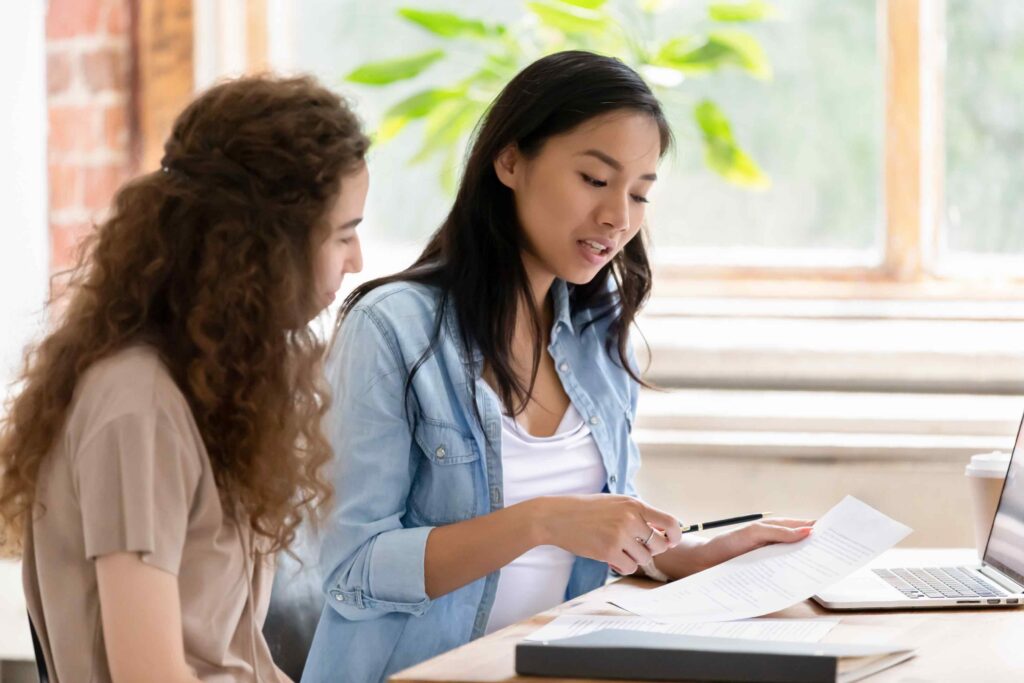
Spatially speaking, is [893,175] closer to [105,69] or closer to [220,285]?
[105,69]

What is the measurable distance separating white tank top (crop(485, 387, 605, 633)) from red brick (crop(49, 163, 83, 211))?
1.37 metres

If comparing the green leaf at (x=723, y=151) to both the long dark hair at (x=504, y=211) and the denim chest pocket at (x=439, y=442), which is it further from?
the denim chest pocket at (x=439, y=442)

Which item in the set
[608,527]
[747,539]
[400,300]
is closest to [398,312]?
[400,300]

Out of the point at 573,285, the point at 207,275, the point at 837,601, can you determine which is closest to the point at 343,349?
the point at 573,285

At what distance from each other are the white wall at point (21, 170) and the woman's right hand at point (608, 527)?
149 cm

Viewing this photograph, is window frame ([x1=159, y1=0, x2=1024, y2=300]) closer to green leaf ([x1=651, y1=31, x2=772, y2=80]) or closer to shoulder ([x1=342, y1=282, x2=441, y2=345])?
green leaf ([x1=651, y1=31, x2=772, y2=80])

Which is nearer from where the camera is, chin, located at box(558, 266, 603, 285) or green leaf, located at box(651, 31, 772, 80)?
chin, located at box(558, 266, 603, 285)

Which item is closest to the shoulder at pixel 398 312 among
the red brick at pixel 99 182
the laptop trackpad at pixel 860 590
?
the laptop trackpad at pixel 860 590

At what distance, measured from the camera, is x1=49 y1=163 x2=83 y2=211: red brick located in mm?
2596

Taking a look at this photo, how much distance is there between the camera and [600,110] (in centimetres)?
161

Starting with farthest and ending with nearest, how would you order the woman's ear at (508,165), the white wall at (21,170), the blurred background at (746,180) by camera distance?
the white wall at (21,170)
the blurred background at (746,180)
the woman's ear at (508,165)

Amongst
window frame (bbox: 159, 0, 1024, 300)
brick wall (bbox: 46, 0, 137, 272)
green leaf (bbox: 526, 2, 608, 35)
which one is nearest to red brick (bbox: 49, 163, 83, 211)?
brick wall (bbox: 46, 0, 137, 272)

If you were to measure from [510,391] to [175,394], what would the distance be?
0.66m

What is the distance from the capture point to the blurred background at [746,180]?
90.7 inches
